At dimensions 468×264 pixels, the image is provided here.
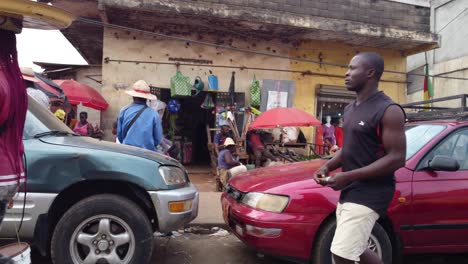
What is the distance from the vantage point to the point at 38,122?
3.81 metres

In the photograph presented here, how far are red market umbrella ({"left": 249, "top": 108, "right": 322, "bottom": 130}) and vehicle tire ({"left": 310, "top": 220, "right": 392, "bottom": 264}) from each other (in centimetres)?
474

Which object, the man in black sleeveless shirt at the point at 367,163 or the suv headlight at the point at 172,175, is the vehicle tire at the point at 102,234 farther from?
the man in black sleeveless shirt at the point at 367,163

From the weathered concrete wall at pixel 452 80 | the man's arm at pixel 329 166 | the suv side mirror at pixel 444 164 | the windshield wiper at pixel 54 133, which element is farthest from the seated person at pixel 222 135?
the weathered concrete wall at pixel 452 80

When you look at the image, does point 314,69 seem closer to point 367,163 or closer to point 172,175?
point 172,175

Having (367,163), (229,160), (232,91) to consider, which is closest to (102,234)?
(367,163)

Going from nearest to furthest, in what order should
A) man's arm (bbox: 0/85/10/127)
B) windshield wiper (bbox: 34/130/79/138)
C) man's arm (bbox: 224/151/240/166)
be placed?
man's arm (bbox: 0/85/10/127) → windshield wiper (bbox: 34/130/79/138) → man's arm (bbox: 224/151/240/166)

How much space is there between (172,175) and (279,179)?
39.6 inches

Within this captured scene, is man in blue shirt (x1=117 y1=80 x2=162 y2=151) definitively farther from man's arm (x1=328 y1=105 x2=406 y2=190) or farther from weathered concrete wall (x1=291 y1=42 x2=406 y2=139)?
weathered concrete wall (x1=291 y1=42 x2=406 y2=139)

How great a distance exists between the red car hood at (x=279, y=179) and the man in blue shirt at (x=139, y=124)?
49.5 inches

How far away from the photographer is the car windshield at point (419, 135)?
4043 millimetres

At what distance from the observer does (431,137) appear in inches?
160

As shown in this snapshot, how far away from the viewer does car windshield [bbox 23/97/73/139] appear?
3691mm

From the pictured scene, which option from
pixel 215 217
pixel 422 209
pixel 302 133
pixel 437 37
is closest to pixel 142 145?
pixel 215 217

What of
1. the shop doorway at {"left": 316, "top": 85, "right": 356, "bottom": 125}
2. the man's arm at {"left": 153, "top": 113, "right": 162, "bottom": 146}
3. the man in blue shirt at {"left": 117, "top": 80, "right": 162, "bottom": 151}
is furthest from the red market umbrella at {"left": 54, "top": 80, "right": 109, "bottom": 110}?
the shop doorway at {"left": 316, "top": 85, "right": 356, "bottom": 125}
